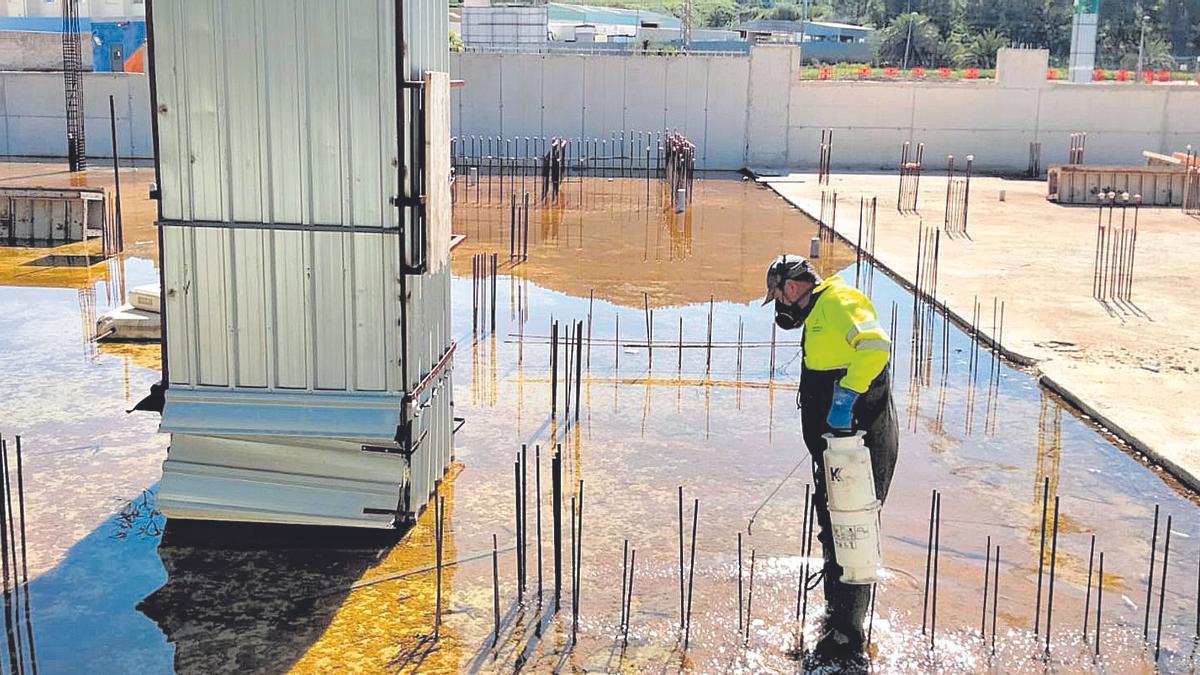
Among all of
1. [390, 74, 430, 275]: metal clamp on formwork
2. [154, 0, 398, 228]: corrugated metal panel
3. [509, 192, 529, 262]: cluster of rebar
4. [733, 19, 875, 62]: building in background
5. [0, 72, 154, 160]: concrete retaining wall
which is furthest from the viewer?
[733, 19, 875, 62]: building in background

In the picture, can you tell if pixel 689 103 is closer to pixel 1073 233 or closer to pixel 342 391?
pixel 1073 233

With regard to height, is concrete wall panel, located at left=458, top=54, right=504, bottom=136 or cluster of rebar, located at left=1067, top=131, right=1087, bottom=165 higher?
concrete wall panel, located at left=458, top=54, right=504, bottom=136

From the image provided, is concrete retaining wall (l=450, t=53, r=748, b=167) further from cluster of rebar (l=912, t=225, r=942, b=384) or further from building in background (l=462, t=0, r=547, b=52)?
cluster of rebar (l=912, t=225, r=942, b=384)

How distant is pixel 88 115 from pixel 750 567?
2978cm

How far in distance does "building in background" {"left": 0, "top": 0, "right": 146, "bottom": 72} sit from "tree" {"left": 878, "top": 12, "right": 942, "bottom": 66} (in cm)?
4253

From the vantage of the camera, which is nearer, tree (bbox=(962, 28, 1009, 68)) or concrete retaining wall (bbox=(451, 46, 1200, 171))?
concrete retaining wall (bbox=(451, 46, 1200, 171))

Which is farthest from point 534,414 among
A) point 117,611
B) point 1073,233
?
point 1073,233

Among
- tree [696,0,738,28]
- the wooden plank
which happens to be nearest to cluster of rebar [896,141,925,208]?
the wooden plank

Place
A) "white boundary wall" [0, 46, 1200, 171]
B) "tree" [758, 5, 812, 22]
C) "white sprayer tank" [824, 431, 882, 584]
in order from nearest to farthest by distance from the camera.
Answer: "white sprayer tank" [824, 431, 882, 584] < "white boundary wall" [0, 46, 1200, 171] < "tree" [758, 5, 812, 22]

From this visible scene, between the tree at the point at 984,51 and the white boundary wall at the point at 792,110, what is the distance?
37.9 meters

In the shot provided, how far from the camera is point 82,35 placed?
1430 inches

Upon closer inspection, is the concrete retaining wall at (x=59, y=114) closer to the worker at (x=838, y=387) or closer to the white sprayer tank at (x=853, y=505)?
the worker at (x=838, y=387)

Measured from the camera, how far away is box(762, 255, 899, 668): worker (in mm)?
6426

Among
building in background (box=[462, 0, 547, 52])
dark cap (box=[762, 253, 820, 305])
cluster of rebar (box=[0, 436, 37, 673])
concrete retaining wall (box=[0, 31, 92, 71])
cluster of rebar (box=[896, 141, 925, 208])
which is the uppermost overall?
building in background (box=[462, 0, 547, 52])
